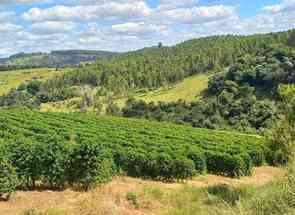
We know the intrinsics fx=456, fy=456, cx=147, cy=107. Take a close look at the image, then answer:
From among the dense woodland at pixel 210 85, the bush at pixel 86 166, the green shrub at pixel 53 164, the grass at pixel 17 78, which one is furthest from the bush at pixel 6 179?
the grass at pixel 17 78

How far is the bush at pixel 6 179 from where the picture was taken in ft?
44.7

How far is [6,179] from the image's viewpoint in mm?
13758

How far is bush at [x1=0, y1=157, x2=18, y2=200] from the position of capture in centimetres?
1363

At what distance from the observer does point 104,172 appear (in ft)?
55.8

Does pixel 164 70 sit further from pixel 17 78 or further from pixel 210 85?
pixel 17 78

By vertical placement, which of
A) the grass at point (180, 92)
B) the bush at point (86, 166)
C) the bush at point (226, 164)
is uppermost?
the bush at point (86, 166)

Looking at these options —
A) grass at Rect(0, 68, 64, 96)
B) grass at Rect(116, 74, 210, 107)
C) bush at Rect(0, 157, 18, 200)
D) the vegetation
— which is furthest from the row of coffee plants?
grass at Rect(0, 68, 64, 96)

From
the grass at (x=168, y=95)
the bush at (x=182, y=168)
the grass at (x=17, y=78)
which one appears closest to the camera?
the bush at (x=182, y=168)

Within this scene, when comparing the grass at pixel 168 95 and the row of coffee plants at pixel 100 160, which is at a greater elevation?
the row of coffee plants at pixel 100 160

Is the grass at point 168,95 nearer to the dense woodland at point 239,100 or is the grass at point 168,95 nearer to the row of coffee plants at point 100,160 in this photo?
the dense woodland at point 239,100

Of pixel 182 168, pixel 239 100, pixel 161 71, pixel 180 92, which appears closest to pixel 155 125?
pixel 239 100

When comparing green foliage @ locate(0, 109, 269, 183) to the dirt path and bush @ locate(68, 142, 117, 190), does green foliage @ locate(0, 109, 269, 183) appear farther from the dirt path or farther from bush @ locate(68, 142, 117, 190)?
the dirt path

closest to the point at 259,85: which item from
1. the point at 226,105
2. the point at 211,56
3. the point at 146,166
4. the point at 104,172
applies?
the point at 226,105

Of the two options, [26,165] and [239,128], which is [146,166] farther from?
[239,128]
